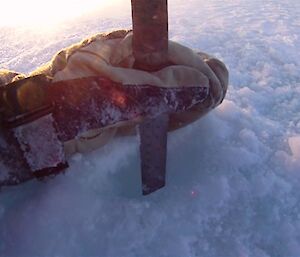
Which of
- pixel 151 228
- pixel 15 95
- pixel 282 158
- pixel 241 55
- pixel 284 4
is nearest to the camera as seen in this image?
pixel 15 95

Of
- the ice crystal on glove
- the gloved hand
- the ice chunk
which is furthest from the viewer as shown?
the ice chunk

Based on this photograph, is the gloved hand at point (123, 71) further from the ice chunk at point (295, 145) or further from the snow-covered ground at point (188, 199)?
the ice chunk at point (295, 145)

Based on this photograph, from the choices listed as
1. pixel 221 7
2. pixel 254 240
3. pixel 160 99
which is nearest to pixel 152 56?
pixel 160 99

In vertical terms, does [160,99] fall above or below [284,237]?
above

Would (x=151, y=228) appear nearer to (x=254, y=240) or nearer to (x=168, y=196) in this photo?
(x=168, y=196)

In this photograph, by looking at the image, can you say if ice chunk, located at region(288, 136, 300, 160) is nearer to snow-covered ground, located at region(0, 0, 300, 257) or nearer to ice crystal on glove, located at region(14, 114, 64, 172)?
snow-covered ground, located at region(0, 0, 300, 257)

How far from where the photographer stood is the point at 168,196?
2.12 meters

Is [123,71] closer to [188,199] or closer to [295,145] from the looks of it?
[188,199]

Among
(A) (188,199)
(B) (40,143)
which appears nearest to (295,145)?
(A) (188,199)

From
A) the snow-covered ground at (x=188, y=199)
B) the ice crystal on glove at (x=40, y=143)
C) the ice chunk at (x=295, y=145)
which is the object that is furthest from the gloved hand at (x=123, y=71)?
the ice chunk at (x=295, y=145)

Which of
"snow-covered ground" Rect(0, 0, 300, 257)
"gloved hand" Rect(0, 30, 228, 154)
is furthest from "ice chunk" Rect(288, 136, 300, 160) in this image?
"gloved hand" Rect(0, 30, 228, 154)

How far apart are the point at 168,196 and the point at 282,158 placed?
28.6 inches

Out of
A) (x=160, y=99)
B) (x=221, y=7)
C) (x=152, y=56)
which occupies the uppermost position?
(x=152, y=56)

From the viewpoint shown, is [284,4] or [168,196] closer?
[168,196]
